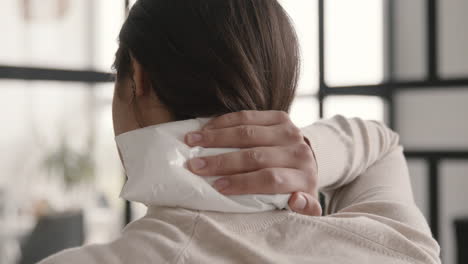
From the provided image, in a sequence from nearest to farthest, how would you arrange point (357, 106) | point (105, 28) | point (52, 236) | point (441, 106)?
point (441, 106), point (357, 106), point (52, 236), point (105, 28)

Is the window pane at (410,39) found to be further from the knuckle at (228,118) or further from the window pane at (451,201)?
the knuckle at (228,118)

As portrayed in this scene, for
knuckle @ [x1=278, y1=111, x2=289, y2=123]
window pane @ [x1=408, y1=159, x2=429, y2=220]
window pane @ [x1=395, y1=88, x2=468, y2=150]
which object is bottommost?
window pane @ [x1=408, y1=159, x2=429, y2=220]

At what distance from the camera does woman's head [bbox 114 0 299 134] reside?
0.68 m

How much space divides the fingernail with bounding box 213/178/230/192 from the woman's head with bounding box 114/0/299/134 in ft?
0.33

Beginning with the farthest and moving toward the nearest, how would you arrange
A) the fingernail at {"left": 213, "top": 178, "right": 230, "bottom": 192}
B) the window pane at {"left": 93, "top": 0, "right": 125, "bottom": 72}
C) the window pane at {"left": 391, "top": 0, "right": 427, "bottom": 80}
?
the window pane at {"left": 93, "top": 0, "right": 125, "bottom": 72} < the window pane at {"left": 391, "top": 0, "right": 427, "bottom": 80} < the fingernail at {"left": 213, "top": 178, "right": 230, "bottom": 192}

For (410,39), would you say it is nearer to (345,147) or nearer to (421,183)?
(421,183)

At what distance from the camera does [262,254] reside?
60cm

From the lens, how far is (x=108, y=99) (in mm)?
3139

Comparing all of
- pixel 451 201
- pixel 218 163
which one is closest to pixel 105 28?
pixel 451 201

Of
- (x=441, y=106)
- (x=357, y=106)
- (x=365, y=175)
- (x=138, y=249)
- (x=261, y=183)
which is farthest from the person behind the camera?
(x=357, y=106)

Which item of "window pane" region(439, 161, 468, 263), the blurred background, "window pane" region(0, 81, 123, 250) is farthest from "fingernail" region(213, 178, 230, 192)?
"window pane" region(0, 81, 123, 250)

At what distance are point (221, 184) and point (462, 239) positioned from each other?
200 cm

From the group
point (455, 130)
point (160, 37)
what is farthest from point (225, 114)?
point (455, 130)

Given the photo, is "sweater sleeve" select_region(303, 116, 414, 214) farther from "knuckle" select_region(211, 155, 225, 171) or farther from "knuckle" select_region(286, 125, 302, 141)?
"knuckle" select_region(211, 155, 225, 171)
